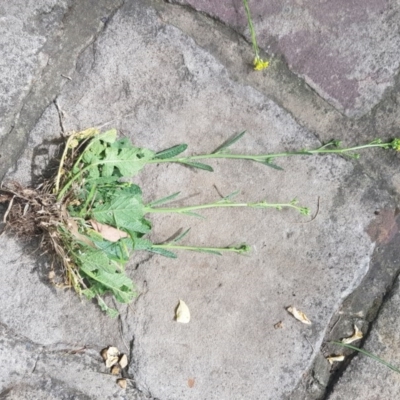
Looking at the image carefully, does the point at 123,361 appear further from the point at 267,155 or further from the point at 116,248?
the point at 267,155

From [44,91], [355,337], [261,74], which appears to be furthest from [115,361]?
[261,74]

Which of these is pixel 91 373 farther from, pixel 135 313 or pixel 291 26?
pixel 291 26

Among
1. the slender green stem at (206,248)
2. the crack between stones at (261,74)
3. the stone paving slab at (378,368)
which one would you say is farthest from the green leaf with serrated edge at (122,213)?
the stone paving slab at (378,368)

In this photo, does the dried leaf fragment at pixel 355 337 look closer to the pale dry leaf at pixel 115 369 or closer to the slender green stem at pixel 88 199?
the pale dry leaf at pixel 115 369

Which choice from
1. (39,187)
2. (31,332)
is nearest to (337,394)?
Result: (31,332)

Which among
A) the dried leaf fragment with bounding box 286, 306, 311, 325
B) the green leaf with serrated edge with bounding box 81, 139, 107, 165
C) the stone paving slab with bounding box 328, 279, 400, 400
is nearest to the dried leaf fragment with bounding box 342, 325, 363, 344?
the stone paving slab with bounding box 328, 279, 400, 400

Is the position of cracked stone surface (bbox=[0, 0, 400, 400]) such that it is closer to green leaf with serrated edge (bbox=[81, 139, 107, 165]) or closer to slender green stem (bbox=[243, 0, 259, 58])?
slender green stem (bbox=[243, 0, 259, 58])

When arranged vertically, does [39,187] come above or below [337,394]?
above
